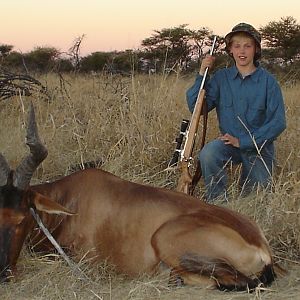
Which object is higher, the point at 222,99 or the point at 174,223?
the point at 222,99

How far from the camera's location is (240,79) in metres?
6.21

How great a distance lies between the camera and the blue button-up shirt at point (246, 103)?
5.99 meters

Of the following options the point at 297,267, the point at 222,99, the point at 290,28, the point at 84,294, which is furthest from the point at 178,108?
the point at 290,28

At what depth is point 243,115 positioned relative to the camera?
616cm

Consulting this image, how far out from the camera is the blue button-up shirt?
5992 millimetres

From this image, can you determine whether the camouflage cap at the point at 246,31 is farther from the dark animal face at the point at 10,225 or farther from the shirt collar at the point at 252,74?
the dark animal face at the point at 10,225

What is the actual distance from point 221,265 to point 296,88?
7.85 metres

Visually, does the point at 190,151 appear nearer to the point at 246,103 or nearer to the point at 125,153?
the point at 246,103

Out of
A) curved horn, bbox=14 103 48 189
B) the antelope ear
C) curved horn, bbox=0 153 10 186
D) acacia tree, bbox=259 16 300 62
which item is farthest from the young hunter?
acacia tree, bbox=259 16 300 62

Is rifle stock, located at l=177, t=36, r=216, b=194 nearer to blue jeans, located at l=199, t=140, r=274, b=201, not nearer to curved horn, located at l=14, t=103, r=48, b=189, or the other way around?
blue jeans, located at l=199, t=140, r=274, b=201

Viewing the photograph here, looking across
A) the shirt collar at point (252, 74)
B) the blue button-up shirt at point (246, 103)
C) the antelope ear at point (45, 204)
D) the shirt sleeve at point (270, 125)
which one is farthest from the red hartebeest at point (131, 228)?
the shirt collar at point (252, 74)

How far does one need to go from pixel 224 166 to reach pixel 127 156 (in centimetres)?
108

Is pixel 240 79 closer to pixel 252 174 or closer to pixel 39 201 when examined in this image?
pixel 252 174

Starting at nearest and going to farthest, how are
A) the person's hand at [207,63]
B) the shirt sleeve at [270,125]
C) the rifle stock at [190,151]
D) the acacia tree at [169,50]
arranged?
the rifle stock at [190,151] → the shirt sleeve at [270,125] → the person's hand at [207,63] → the acacia tree at [169,50]
